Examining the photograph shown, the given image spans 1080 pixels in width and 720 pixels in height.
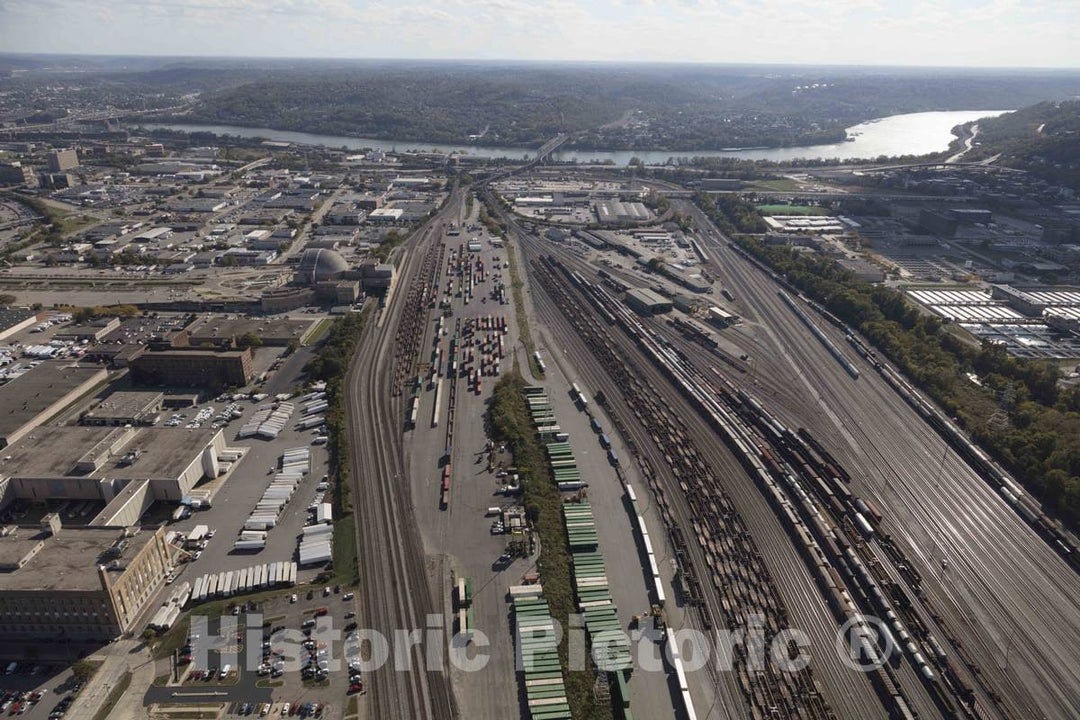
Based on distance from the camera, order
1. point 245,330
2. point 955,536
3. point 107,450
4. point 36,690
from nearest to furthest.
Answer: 1. point 36,690
2. point 955,536
3. point 107,450
4. point 245,330

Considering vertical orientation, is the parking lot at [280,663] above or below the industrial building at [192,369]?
below

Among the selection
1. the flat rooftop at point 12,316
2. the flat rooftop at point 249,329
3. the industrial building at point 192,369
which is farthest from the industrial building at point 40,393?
the flat rooftop at point 12,316

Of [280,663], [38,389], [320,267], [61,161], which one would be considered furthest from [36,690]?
[61,161]

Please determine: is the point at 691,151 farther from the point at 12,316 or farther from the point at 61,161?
the point at 12,316

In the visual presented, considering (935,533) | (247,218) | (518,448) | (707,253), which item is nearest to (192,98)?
(247,218)

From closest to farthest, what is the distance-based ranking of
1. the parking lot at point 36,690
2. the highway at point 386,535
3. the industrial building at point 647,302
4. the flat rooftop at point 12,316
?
the parking lot at point 36,690
the highway at point 386,535
the flat rooftop at point 12,316
the industrial building at point 647,302

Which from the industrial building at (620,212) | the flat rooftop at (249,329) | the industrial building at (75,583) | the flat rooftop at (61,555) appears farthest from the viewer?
the industrial building at (620,212)

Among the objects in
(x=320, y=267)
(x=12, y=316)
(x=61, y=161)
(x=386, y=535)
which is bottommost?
(x=386, y=535)

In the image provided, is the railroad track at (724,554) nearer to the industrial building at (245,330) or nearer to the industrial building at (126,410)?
the industrial building at (245,330)
